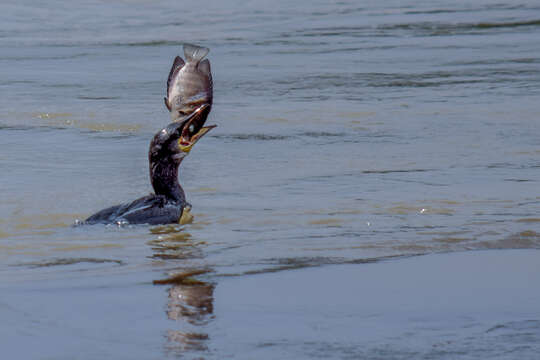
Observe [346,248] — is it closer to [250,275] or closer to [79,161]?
[250,275]

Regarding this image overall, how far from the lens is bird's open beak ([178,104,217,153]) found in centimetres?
695

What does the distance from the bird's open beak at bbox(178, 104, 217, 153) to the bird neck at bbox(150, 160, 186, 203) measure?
166mm

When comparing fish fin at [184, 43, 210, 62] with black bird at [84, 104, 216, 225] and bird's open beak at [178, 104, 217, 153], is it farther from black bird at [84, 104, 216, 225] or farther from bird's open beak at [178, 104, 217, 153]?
black bird at [84, 104, 216, 225]

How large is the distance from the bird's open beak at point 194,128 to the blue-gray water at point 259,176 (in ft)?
1.93

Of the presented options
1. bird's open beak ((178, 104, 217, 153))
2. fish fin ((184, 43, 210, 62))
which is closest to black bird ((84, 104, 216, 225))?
bird's open beak ((178, 104, 217, 153))

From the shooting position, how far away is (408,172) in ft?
31.0

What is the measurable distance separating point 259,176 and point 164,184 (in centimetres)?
211

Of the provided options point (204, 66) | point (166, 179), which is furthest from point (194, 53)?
point (166, 179)

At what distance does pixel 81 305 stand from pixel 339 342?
133 cm

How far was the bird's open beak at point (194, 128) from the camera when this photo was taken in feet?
22.8

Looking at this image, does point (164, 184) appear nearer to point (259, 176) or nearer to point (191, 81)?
point (191, 81)

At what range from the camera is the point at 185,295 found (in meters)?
5.61

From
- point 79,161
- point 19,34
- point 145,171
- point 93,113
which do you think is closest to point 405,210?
point 145,171

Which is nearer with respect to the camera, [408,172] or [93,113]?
[408,172]
